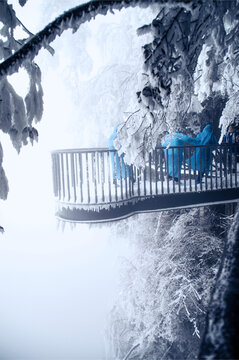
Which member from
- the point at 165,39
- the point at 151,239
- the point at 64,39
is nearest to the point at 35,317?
the point at 151,239

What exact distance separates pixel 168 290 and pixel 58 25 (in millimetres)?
9838

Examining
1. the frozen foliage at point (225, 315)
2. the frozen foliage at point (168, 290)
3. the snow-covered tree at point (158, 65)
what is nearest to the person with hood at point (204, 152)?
the snow-covered tree at point (158, 65)

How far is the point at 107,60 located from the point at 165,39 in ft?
54.1

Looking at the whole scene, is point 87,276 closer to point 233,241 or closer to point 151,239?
point 151,239

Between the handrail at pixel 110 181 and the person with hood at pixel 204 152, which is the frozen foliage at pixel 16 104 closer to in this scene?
the handrail at pixel 110 181

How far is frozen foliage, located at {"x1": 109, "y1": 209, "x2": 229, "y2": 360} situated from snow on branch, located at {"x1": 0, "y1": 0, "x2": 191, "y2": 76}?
322 inches

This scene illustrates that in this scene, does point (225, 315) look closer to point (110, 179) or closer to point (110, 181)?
point (110, 181)

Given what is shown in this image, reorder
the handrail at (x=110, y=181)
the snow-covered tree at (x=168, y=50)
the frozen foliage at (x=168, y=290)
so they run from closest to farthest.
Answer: the snow-covered tree at (x=168, y=50) → the handrail at (x=110, y=181) → the frozen foliage at (x=168, y=290)

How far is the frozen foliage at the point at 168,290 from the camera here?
9008 millimetres

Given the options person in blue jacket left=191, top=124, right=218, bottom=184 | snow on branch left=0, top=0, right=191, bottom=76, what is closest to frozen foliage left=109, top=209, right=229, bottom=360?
person in blue jacket left=191, top=124, right=218, bottom=184

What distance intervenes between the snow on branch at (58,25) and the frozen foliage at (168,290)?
8.19 metres

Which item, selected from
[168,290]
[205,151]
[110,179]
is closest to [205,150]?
[205,151]

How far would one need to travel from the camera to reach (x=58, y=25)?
160 cm

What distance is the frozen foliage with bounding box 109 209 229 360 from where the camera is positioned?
355 inches
